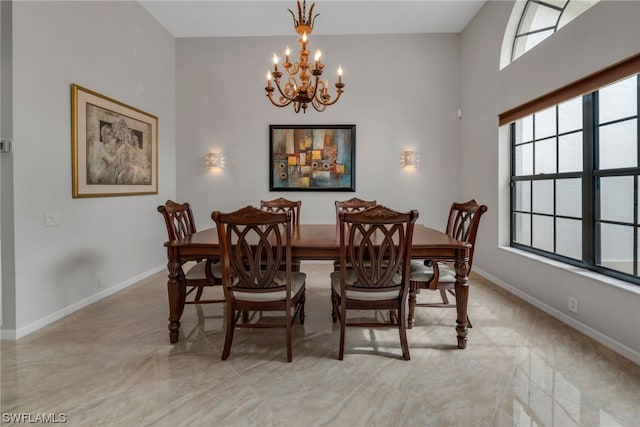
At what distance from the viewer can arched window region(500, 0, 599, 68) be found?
281 centimetres

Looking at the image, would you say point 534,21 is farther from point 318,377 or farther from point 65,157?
point 65,157

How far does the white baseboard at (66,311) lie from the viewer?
8.07ft

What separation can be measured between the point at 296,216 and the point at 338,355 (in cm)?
192

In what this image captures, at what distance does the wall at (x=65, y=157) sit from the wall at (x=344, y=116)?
87cm

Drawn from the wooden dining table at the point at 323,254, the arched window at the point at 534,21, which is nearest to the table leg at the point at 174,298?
the wooden dining table at the point at 323,254

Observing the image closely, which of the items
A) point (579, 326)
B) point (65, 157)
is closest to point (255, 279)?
point (65, 157)

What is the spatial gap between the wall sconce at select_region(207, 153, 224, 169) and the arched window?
12.8 feet

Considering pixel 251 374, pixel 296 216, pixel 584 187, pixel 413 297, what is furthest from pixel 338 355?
pixel 584 187

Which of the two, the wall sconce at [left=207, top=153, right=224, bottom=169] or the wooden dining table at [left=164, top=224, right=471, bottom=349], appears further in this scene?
the wall sconce at [left=207, top=153, right=224, bottom=169]

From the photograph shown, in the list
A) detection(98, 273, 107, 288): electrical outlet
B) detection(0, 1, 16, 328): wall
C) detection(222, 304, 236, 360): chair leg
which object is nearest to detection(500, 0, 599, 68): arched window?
detection(222, 304, 236, 360): chair leg

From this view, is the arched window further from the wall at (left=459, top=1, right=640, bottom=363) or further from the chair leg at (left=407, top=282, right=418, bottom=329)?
the chair leg at (left=407, top=282, right=418, bottom=329)

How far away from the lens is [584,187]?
2.64 m

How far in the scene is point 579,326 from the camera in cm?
254

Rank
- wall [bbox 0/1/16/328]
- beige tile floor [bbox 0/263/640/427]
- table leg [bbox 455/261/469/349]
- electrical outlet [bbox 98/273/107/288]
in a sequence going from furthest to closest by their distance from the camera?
electrical outlet [bbox 98/273/107/288]
wall [bbox 0/1/16/328]
table leg [bbox 455/261/469/349]
beige tile floor [bbox 0/263/640/427]
